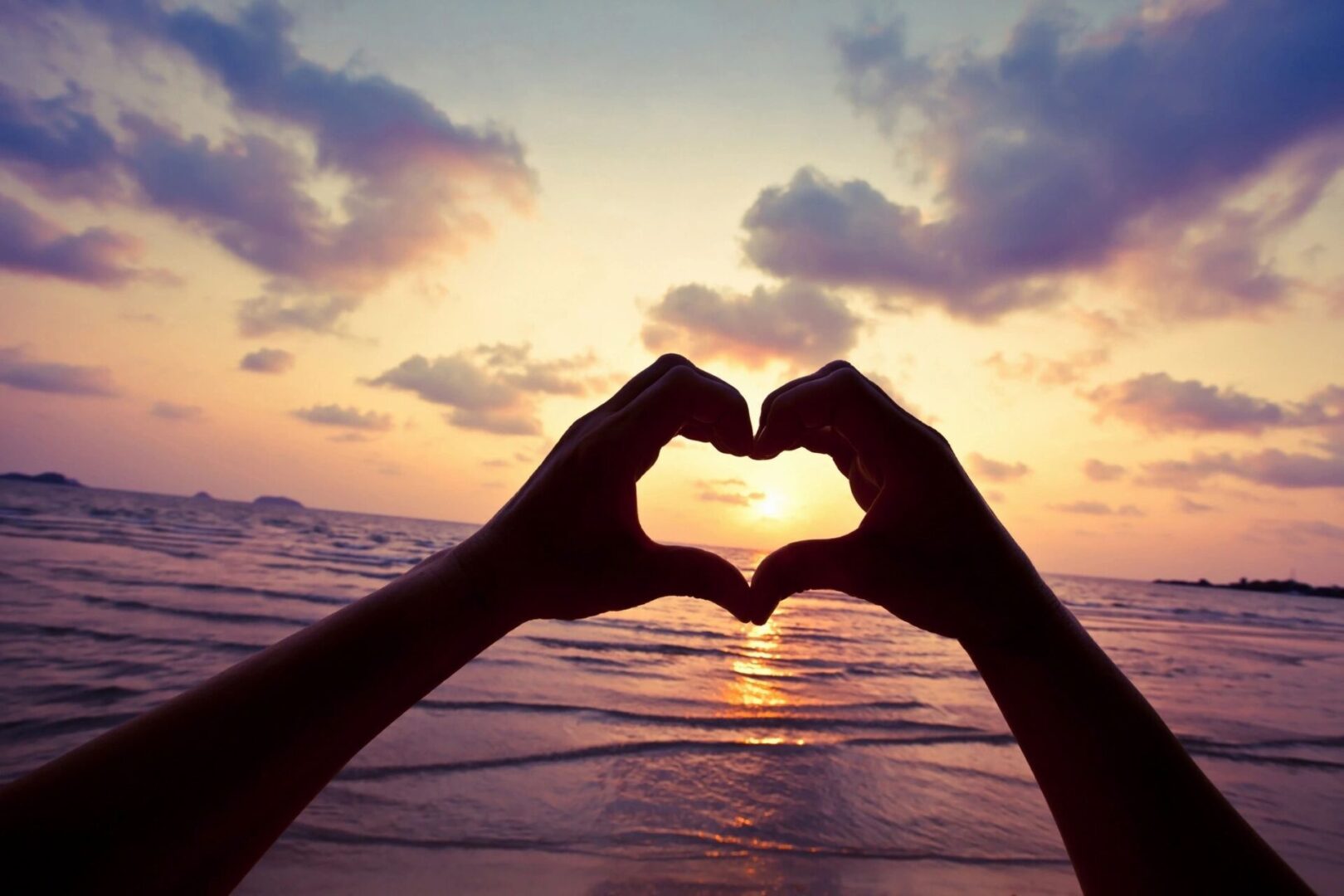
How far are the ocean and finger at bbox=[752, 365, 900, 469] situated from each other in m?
1.98

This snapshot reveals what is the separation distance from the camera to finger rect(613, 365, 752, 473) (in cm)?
151

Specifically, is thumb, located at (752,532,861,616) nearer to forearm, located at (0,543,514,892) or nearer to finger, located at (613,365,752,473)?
finger, located at (613,365,752,473)

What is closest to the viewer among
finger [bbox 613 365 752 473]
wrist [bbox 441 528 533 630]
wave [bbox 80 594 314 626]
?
wrist [bbox 441 528 533 630]

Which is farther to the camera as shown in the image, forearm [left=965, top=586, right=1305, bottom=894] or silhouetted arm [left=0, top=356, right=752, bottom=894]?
forearm [left=965, top=586, right=1305, bottom=894]

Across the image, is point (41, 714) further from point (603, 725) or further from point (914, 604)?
point (914, 604)

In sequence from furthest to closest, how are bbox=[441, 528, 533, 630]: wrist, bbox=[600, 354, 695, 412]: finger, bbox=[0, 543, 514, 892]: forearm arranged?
bbox=[600, 354, 695, 412]: finger, bbox=[441, 528, 533, 630]: wrist, bbox=[0, 543, 514, 892]: forearm

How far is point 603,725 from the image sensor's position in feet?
15.7

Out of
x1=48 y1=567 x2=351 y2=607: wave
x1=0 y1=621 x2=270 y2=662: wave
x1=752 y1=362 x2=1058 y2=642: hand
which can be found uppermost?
x1=752 y1=362 x2=1058 y2=642: hand

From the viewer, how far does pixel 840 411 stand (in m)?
1.61

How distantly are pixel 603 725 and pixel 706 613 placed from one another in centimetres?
877

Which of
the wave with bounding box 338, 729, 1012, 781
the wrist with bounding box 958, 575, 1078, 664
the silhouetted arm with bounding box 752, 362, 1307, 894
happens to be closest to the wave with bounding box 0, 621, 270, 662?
the wave with bounding box 338, 729, 1012, 781

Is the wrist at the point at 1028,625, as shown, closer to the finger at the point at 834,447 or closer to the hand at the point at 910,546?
the hand at the point at 910,546

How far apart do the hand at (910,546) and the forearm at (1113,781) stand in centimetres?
9

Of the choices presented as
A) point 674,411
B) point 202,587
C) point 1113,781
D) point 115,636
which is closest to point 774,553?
point 674,411
